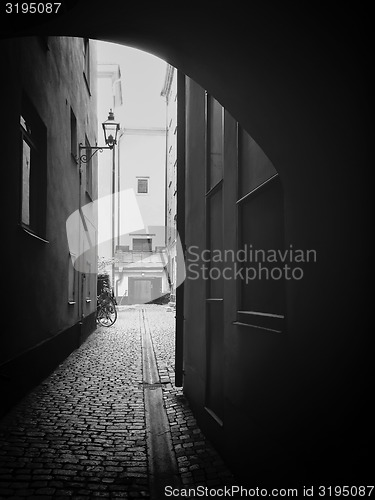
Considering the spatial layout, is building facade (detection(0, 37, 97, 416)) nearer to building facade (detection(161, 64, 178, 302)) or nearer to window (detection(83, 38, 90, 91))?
window (detection(83, 38, 90, 91))

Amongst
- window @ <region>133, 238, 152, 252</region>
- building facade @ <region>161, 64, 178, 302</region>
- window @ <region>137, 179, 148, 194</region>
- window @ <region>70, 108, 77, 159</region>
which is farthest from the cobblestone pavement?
window @ <region>137, 179, 148, 194</region>

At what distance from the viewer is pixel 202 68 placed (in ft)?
11.5

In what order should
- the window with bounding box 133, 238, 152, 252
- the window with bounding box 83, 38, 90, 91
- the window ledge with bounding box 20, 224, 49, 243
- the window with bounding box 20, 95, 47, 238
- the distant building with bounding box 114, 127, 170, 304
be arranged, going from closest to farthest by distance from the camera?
the window ledge with bounding box 20, 224, 49, 243 → the window with bounding box 20, 95, 47, 238 → the window with bounding box 83, 38, 90, 91 → the distant building with bounding box 114, 127, 170, 304 → the window with bounding box 133, 238, 152, 252

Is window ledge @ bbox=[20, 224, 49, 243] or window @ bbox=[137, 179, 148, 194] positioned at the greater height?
window @ bbox=[137, 179, 148, 194]

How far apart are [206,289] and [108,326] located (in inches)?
479

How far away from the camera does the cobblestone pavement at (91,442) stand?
3.60m

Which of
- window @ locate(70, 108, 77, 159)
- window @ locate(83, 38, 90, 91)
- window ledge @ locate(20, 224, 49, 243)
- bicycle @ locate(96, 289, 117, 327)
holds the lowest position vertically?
bicycle @ locate(96, 289, 117, 327)

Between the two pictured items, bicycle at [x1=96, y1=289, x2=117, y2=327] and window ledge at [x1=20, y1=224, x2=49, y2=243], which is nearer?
window ledge at [x1=20, y1=224, x2=49, y2=243]

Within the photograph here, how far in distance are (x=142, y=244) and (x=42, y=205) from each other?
102 ft

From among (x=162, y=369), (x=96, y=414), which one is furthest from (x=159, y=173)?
(x=96, y=414)

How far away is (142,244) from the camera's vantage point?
39000 millimetres

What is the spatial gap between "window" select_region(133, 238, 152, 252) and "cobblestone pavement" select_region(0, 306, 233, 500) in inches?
1203

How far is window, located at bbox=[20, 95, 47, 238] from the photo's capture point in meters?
7.32

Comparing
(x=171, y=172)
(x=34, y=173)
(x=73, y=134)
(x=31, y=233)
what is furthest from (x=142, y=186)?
(x=31, y=233)
